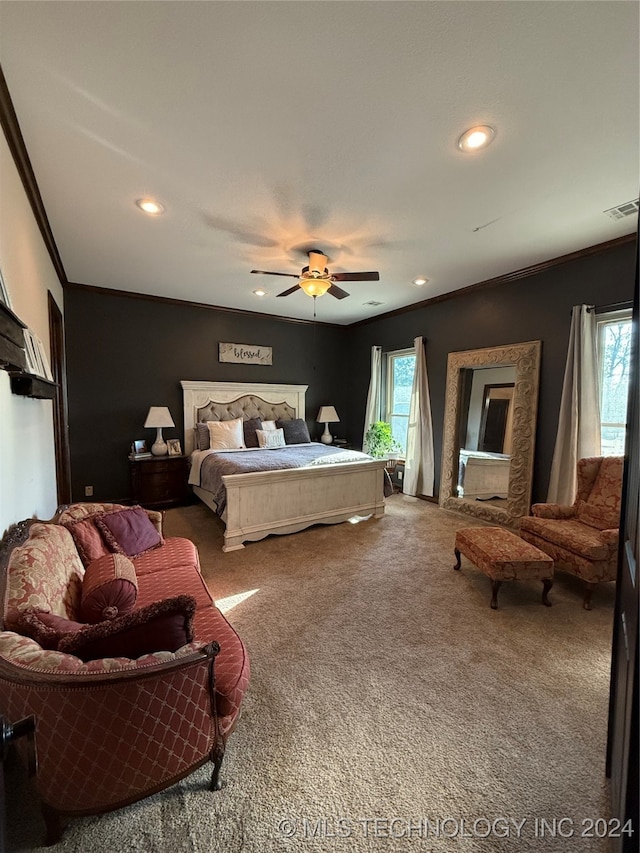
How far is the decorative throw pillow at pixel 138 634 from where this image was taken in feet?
3.53

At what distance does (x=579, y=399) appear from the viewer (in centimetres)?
326

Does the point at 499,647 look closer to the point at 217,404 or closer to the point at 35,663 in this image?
the point at 35,663

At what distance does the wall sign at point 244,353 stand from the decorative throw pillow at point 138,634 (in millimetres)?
4560

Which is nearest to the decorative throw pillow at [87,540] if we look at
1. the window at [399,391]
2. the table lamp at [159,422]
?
the table lamp at [159,422]

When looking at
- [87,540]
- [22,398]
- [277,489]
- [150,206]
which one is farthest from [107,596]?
[150,206]

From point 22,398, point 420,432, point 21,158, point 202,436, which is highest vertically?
point 21,158

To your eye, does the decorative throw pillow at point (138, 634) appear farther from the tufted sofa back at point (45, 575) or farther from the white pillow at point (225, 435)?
the white pillow at point (225, 435)

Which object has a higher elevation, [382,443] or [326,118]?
[326,118]

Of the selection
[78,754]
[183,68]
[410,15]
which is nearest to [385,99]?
[410,15]

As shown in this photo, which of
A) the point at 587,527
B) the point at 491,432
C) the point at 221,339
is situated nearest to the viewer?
the point at 587,527

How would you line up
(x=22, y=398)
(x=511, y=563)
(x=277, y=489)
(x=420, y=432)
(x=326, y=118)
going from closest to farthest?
(x=326, y=118) → (x=22, y=398) → (x=511, y=563) → (x=277, y=489) → (x=420, y=432)

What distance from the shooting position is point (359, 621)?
7.44 ft

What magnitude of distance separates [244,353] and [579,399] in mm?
4364

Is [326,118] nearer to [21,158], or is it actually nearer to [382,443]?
[21,158]
